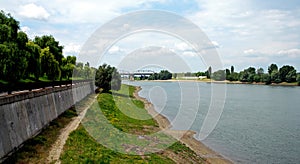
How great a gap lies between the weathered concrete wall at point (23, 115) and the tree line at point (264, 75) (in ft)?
312

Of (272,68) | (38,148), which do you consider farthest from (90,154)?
(272,68)

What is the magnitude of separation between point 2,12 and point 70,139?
43.9ft

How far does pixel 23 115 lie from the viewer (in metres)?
16.9

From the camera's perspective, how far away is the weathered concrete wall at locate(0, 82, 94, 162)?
1395 cm

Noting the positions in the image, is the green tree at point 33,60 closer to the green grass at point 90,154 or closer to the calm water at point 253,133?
the green grass at point 90,154

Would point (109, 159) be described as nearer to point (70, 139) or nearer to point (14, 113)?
point (70, 139)

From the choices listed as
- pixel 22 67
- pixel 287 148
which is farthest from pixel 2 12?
pixel 287 148

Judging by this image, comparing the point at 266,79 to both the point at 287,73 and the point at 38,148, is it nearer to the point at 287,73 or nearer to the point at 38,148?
the point at 287,73

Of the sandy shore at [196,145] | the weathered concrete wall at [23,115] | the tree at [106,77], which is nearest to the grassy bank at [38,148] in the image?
the weathered concrete wall at [23,115]

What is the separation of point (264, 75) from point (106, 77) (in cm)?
9662

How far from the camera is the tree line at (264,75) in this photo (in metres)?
123

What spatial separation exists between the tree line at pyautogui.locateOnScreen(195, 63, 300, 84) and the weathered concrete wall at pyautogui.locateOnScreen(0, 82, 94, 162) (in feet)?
312

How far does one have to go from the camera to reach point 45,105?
22516 millimetres

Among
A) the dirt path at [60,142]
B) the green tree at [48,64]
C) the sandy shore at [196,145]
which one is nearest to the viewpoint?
the dirt path at [60,142]
